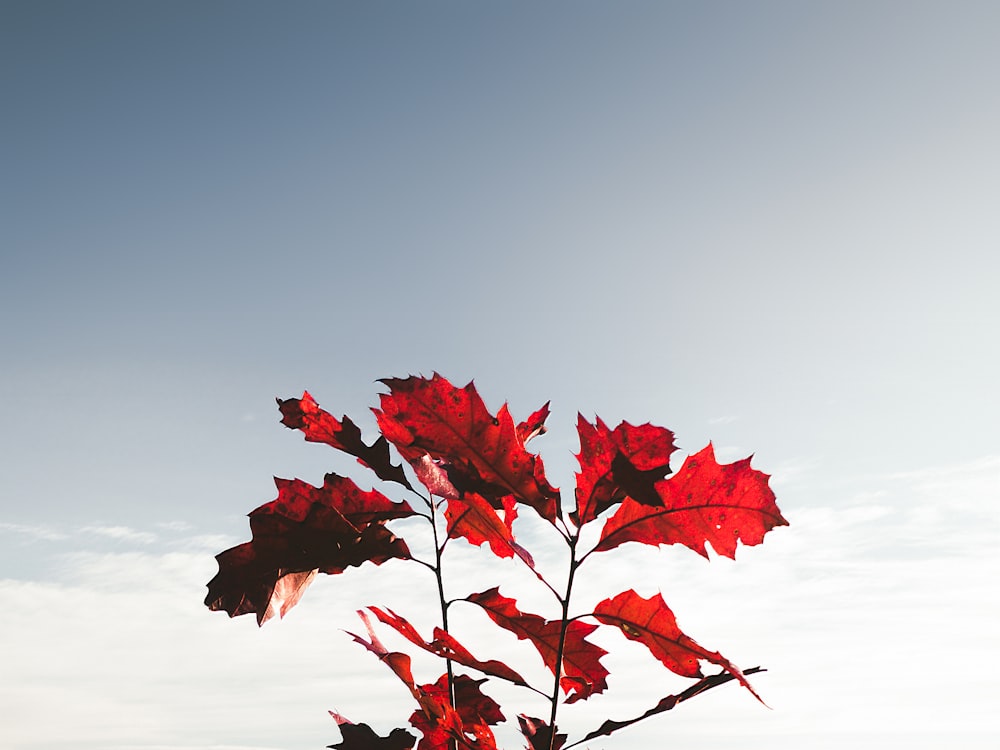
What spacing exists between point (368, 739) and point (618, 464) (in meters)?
0.80

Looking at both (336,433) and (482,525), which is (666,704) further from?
(336,433)

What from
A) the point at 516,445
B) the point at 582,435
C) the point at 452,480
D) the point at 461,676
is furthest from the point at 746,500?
the point at 461,676

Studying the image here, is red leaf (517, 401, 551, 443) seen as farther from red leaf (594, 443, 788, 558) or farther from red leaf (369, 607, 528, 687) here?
red leaf (369, 607, 528, 687)

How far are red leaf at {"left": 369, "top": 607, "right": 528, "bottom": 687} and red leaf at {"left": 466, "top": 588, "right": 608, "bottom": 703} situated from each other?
18 centimetres

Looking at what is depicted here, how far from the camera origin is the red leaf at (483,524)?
5.48 ft

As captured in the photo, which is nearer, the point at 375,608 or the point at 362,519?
the point at 375,608

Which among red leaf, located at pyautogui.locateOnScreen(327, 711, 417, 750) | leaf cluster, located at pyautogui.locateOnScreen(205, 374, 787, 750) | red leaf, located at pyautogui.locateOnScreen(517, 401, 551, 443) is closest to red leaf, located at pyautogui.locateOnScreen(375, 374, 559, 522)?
leaf cluster, located at pyautogui.locateOnScreen(205, 374, 787, 750)

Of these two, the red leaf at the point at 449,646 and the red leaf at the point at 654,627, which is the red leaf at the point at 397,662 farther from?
the red leaf at the point at 654,627

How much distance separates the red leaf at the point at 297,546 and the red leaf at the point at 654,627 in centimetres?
43

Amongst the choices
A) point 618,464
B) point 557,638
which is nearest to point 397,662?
point 557,638

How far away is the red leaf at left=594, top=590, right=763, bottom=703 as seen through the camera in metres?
1.62

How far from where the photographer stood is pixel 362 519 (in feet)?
5.96

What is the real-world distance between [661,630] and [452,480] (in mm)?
486

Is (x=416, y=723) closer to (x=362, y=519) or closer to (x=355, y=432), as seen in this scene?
(x=362, y=519)
